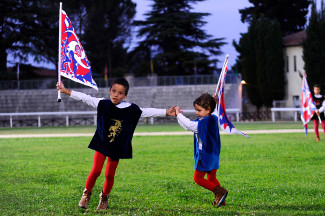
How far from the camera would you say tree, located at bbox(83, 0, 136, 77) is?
230 feet

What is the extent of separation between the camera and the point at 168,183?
9.71 m

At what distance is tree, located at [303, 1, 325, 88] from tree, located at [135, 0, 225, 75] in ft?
38.0

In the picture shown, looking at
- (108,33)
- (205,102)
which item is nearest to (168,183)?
(205,102)

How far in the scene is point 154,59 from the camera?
6253cm

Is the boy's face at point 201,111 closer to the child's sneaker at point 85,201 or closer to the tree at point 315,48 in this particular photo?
the child's sneaker at point 85,201

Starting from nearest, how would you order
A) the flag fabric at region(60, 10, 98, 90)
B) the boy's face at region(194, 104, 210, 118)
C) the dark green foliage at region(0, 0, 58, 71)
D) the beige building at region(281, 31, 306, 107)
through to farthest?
the boy's face at region(194, 104, 210, 118) < the flag fabric at region(60, 10, 98, 90) < the beige building at region(281, 31, 306, 107) < the dark green foliage at region(0, 0, 58, 71)

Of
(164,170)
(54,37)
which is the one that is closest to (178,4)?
(54,37)

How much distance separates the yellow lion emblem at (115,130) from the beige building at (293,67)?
1995 inches

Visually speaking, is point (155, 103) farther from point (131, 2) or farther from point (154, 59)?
point (131, 2)

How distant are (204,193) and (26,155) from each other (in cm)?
841

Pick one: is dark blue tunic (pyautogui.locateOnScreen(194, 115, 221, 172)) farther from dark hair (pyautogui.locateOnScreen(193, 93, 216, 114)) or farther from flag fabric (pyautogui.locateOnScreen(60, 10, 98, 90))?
flag fabric (pyautogui.locateOnScreen(60, 10, 98, 90))

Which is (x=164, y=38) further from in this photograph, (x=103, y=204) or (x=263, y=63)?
(x=103, y=204)

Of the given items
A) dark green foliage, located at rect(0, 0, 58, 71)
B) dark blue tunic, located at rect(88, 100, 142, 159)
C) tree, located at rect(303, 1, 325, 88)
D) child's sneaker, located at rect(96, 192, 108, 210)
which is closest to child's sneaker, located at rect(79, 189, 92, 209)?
child's sneaker, located at rect(96, 192, 108, 210)

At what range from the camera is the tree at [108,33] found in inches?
2761
